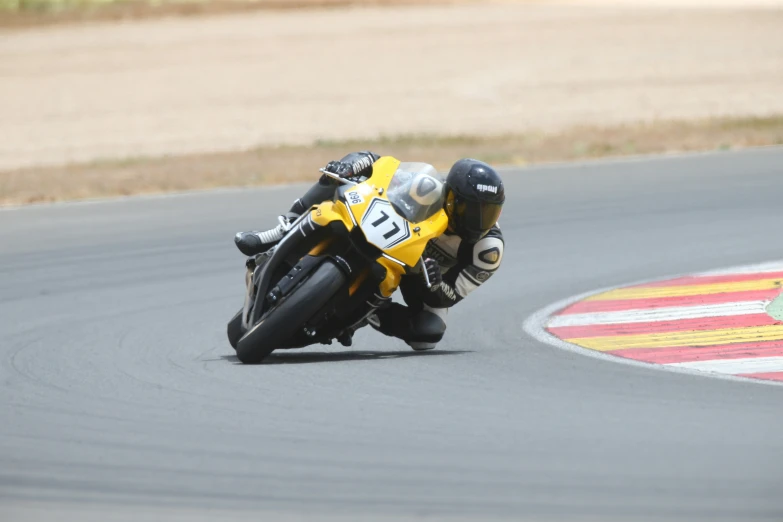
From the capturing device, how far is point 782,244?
36.7 ft

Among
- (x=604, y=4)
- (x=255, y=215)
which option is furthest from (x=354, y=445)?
(x=604, y=4)

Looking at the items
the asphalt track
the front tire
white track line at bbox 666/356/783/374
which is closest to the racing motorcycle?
the asphalt track

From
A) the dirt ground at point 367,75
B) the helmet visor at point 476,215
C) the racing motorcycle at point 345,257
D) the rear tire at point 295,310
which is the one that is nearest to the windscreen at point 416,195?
the racing motorcycle at point 345,257

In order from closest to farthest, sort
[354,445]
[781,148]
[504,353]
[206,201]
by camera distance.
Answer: [354,445]
[504,353]
[206,201]
[781,148]

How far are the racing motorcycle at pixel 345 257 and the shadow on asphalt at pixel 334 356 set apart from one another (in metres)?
0.12

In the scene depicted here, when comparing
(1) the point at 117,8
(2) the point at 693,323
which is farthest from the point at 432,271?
(1) the point at 117,8

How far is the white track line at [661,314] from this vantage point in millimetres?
8320

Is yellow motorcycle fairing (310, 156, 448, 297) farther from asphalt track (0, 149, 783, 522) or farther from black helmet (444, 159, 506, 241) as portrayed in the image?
asphalt track (0, 149, 783, 522)

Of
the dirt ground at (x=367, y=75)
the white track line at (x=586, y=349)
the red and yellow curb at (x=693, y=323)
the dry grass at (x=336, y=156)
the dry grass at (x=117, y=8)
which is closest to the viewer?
the white track line at (x=586, y=349)

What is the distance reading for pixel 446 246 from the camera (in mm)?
7461

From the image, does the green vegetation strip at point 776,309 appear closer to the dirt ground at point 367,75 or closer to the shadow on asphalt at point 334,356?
the shadow on asphalt at point 334,356

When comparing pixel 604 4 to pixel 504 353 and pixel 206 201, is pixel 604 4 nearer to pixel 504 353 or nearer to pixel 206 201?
pixel 206 201

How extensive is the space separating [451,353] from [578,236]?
4.74m

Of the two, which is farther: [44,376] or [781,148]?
[781,148]
